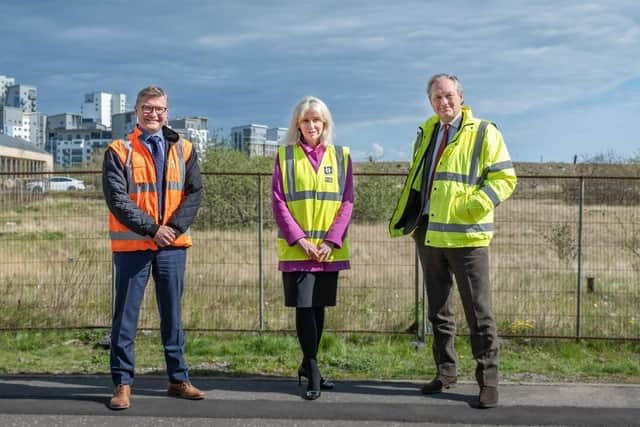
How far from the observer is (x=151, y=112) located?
15.6ft

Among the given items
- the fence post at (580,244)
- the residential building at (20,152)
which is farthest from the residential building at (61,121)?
the fence post at (580,244)

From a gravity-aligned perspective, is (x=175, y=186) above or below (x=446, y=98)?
below

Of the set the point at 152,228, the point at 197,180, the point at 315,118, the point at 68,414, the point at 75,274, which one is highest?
the point at 315,118

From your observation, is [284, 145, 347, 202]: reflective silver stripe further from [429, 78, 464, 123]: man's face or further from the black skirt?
[429, 78, 464, 123]: man's face

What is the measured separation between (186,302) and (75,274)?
1.30 metres

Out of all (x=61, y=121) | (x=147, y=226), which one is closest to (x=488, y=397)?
(x=147, y=226)

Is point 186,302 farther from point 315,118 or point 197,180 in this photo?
point 315,118

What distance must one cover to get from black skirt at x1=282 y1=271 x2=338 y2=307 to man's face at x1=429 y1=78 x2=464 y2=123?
1.37 metres

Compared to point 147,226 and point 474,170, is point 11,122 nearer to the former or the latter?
point 147,226

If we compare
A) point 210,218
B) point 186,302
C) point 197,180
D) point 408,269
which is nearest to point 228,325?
point 186,302

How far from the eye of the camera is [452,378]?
513 centimetres

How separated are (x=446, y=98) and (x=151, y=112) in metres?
2.04

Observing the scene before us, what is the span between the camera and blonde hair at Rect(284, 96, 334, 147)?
15.9 ft

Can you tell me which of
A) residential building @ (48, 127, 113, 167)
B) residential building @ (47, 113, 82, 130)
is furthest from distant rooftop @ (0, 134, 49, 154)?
residential building @ (47, 113, 82, 130)
